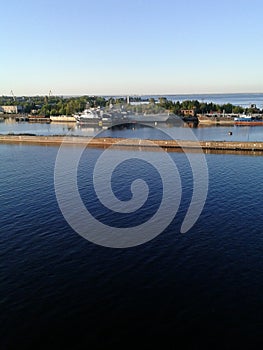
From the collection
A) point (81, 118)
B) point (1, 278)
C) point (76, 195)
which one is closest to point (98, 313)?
point (1, 278)

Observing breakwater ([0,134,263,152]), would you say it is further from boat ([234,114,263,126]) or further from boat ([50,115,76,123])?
boat ([50,115,76,123])

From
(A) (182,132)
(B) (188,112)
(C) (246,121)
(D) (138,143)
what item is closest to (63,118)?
(B) (188,112)

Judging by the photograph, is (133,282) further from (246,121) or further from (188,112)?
(188,112)

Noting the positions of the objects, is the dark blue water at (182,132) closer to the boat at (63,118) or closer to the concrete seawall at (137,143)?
the concrete seawall at (137,143)

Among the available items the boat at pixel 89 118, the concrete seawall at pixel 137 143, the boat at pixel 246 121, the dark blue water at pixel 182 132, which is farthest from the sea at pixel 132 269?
the boat at pixel 89 118

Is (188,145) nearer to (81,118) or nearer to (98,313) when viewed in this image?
(98,313)

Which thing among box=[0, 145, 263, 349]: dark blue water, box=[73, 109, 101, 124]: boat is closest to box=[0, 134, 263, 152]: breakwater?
box=[0, 145, 263, 349]: dark blue water
